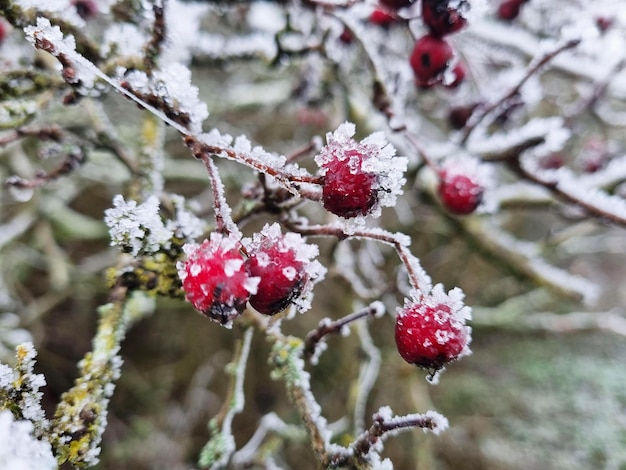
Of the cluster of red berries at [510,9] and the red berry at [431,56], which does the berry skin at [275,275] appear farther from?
the cluster of red berries at [510,9]

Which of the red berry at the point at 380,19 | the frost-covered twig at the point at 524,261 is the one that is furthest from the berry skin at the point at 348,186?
the frost-covered twig at the point at 524,261

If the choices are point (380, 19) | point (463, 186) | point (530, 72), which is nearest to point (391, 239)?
point (463, 186)

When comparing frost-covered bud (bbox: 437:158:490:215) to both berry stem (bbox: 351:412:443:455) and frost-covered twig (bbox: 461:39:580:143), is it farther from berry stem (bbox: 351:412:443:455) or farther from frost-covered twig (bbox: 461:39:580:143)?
berry stem (bbox: 351:412:443:455)

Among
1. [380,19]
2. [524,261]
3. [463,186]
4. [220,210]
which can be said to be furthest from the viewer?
[524,261]

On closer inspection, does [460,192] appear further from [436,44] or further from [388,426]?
[388,426]

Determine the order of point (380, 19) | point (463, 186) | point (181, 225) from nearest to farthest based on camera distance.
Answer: point (181, 225), point (463, 186), point (380, 19)

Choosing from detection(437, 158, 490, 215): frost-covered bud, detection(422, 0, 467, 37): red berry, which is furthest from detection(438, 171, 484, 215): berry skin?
detection(422, 0, 467, 37): red berry
